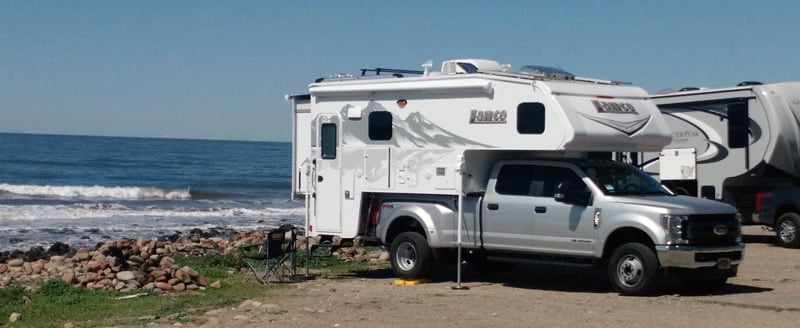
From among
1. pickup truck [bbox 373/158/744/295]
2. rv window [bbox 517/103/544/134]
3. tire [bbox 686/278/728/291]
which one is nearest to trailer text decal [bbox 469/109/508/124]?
rv window [bbox 517/103/544/134]

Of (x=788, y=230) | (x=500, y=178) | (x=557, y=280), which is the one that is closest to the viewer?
(x=500, y=178)

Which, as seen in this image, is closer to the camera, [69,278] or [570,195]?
[570,195]

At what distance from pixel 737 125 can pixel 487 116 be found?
8.21m

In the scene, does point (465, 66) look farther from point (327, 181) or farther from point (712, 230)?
point (712, 230)

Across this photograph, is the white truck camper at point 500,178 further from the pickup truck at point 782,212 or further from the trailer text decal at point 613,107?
the pickup truck at point 782,212

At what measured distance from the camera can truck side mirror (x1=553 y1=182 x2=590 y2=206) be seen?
14594 mm

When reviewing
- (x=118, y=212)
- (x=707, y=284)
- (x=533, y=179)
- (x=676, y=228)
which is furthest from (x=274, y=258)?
(x=118, y=212)

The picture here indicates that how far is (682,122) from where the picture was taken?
22781 millimetres

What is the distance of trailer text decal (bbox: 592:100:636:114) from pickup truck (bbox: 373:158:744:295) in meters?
0.69

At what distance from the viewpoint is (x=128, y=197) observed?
48000mm

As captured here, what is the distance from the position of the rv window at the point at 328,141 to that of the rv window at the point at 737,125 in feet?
28.1

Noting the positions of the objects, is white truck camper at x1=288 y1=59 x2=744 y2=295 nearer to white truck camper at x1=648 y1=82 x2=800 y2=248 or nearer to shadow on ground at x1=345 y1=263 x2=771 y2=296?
shadow on ground at x1=345 y1=263 x2=771 y2=296

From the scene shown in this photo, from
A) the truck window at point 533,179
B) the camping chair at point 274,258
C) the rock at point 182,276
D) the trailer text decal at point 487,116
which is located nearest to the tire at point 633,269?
the truck window at point 533,179

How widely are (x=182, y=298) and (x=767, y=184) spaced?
12310 mm
